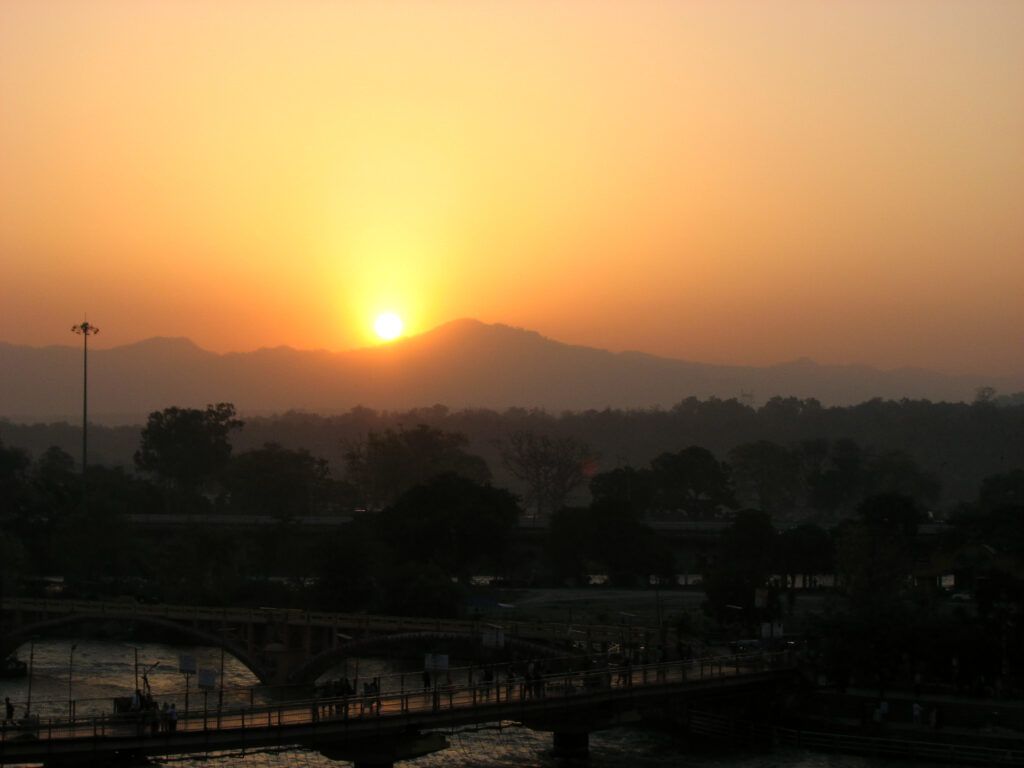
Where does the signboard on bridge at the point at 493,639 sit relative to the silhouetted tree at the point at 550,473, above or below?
below

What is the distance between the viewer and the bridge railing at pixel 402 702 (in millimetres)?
35281

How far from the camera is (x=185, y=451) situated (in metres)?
141

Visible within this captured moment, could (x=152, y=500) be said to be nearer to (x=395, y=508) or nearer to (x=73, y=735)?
(x=395, y=508)

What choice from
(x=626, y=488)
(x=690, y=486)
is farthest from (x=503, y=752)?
(x=690, y=486)

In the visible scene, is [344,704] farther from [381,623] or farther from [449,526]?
[449,526]

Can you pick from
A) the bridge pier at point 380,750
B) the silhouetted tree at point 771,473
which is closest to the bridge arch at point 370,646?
the bridge pier at point 380,750

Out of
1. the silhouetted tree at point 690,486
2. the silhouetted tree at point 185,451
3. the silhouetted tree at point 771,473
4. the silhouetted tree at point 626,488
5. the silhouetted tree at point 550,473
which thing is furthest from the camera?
the silhouetted tree at point 771,473

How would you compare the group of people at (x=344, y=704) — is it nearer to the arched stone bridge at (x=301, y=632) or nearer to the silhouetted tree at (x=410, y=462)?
the arched stone bridge at (x=301, y=632)

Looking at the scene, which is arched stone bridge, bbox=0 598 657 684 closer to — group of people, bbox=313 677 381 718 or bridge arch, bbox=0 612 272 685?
bridge arch, bbox=0 612 272 685

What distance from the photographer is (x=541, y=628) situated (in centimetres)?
5891

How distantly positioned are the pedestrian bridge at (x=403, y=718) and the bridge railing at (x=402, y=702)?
4 cm

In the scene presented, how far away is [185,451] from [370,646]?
86.8 metres

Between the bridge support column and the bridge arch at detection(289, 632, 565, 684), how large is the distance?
8381 mm

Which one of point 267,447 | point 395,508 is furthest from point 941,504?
point 395,508
